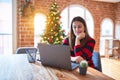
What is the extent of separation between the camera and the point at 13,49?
14.9 feet

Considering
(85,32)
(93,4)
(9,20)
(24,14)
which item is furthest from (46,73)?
(93,4)

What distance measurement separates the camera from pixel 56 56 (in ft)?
4.75

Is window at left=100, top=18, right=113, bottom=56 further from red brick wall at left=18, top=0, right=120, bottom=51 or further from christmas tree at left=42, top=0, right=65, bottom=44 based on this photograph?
christmas tree at left=42, top=0, right=65, bottom=44

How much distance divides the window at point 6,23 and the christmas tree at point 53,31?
0.99 meters

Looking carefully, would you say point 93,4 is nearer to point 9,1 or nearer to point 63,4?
point 63,4

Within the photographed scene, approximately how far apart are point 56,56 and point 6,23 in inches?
144

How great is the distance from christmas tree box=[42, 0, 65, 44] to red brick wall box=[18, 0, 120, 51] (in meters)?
0.39

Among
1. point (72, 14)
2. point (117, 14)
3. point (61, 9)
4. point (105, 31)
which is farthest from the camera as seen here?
point (105, 31)

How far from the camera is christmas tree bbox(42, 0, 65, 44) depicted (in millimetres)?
4543

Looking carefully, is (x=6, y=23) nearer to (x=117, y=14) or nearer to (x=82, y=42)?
(x=82, y=42)

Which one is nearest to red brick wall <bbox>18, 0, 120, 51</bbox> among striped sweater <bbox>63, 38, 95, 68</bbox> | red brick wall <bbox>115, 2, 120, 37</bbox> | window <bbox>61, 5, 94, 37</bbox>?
red brick wall <bbox>115, 2, 120, 37</bbox>

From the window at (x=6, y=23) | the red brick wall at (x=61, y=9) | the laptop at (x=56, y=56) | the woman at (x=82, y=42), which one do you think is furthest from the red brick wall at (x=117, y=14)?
the laptop at (x=56, y=56)

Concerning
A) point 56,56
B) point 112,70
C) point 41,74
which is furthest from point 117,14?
point 41,74

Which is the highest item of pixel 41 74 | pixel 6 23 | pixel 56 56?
pixel 6 23
